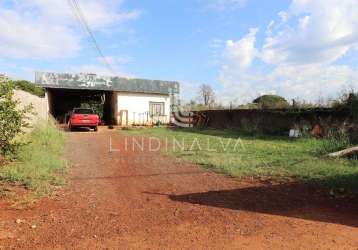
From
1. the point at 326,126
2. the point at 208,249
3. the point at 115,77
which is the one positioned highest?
the point at 115,77

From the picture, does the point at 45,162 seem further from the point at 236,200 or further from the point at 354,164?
the point at 354,164

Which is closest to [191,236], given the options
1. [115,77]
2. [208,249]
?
[208,249]

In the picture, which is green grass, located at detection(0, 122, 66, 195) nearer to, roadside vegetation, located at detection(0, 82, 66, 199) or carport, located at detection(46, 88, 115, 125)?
roadside vegetation, located at detection(0, 82, 66, 199)

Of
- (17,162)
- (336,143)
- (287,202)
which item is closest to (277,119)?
(336,143)

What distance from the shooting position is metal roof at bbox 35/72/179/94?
89.6ft

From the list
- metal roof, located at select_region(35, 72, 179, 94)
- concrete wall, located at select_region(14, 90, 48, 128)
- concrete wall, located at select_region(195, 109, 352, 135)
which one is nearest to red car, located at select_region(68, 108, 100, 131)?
concrete wall, located at select_region(14, 90, 48, 128)

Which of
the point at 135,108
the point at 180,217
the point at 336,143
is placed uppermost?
the point at 135,108

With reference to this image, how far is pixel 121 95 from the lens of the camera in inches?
1182

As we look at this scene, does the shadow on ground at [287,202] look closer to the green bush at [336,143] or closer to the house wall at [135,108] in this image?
the green bush at [336,143]

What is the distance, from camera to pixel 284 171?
9156 millimetres

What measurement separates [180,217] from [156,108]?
86.1 ft

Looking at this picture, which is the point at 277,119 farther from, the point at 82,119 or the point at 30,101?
the point at 30,101

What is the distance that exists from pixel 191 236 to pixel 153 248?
0.62 m

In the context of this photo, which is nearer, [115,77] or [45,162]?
[45,162]
